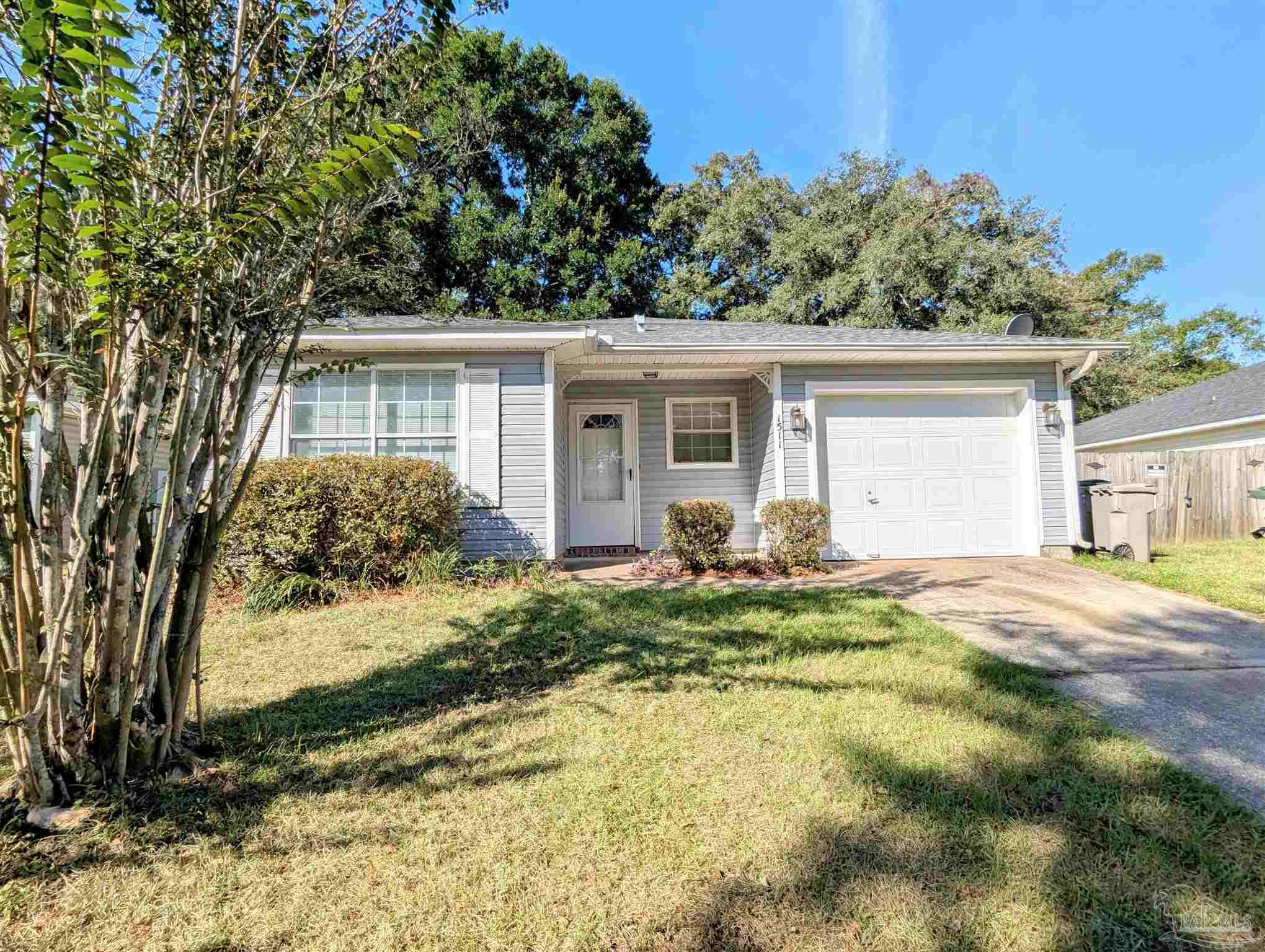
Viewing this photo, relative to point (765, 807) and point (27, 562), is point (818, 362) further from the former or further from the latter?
point (27, 562)

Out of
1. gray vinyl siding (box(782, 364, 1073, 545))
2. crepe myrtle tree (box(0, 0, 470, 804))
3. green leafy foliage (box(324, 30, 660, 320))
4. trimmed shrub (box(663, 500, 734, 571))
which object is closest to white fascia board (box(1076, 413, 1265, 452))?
gray vinyl siding (box(782, 364, 1073, 545))

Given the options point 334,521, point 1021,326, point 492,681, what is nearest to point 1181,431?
point 1021,326

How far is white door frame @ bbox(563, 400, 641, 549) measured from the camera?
8.38 meters

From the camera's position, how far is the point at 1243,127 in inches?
542

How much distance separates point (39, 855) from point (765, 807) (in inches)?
89.6

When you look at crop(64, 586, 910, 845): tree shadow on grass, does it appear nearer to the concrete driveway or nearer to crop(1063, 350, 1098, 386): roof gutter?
the concrete driveway

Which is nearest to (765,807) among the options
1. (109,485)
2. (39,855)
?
(39,855)

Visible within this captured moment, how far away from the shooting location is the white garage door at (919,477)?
293 inches

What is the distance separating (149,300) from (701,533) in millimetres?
5260

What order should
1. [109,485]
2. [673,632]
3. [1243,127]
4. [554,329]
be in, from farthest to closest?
[1243,127] → [554,329] → [673,632] → [109,485]

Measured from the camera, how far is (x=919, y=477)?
748cm

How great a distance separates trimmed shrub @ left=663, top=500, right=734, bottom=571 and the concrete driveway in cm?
133

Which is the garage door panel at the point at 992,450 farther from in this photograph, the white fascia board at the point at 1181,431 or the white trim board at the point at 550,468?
the white fascia board at the point at 1181,431

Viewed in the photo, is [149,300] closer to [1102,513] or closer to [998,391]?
[998,391]
